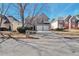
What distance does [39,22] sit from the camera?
144 inches

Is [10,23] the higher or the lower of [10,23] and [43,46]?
the higher

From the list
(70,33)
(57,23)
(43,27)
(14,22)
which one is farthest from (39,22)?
(70,33)

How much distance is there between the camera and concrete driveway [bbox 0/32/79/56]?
3.59m

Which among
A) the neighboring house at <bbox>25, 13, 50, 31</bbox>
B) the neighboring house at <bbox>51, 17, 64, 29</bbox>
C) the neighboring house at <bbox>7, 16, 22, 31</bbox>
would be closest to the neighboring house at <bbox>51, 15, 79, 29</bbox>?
the neighboring house at <bbox>51, 17, 64, 29</bbox>

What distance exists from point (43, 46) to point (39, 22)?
1.16 feet

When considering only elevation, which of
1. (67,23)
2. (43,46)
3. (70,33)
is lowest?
(43,46)

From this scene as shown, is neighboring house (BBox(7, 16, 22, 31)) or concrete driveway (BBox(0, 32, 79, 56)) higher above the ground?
neighboring house (BBox(7, 16, 22, 31))

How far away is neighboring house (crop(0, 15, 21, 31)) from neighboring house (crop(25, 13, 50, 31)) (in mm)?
160

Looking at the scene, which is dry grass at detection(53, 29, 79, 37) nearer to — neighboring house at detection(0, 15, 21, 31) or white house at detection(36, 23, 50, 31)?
white house at detection(36, 23, 50, 31)

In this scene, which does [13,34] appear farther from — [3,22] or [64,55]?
[64,55]

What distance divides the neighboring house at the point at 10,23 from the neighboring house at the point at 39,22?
0.53 feet

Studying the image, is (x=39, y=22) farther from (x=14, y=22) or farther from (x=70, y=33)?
(x=70, y=33)

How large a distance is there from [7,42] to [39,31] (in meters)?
0.49

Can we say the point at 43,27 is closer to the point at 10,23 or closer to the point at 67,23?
the point at 67,23
